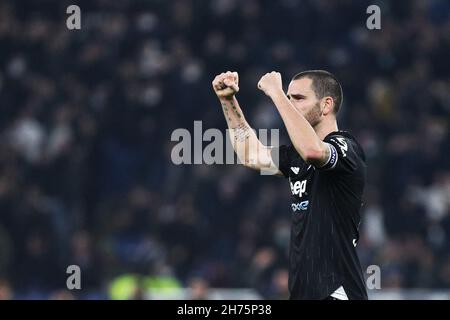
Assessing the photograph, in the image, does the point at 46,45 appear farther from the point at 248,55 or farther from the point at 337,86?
the point at 337,86

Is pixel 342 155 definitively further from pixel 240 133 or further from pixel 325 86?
pixel 240 133

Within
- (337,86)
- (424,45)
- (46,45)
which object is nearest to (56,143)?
(46,45)

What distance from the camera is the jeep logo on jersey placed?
17.9 feet

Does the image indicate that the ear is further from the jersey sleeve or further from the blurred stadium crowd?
the blurred stadium crowd

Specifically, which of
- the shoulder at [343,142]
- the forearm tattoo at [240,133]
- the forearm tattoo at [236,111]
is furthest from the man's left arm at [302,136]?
the forearm tattoo at [240,133]

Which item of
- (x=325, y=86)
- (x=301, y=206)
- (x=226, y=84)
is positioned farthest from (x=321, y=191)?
(x=226, y=84)

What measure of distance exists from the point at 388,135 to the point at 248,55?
2183 mm

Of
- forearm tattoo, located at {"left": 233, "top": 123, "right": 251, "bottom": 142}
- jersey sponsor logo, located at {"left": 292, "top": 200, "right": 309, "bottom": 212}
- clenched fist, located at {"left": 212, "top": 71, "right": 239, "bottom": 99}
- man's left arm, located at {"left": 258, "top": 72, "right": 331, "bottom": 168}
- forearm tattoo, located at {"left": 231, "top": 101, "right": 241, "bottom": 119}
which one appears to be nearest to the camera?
man's left arm, located at {"left": 258, "top": 72, "right": 331, "bottom": 168}

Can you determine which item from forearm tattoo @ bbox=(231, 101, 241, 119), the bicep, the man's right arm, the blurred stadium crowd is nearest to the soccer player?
the bicep

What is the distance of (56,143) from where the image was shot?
13078 mm

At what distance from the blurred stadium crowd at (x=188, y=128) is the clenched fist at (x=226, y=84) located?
15.7ft

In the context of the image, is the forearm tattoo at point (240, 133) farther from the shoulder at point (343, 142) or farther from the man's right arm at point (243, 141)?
the shoulder at point (343, 142)

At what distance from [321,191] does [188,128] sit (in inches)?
314

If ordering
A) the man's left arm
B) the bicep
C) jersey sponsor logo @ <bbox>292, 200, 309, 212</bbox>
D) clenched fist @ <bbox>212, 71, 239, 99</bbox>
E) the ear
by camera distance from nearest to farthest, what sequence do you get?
the man's left arm → jersey sponsor logo @ <bbox>292, 200, 309, 212</bbox> → the ear → clenched fist @ <bbox>212, 71, 239, 99</bbox> → the bicep
